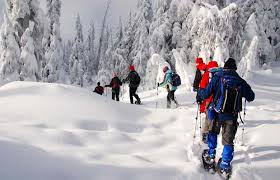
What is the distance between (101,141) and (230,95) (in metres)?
2.87

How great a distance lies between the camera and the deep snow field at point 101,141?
16.0 feet

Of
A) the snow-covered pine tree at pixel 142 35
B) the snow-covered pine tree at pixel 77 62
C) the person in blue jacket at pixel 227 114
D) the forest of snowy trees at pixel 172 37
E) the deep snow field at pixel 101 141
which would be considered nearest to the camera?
the deep snow field at pixel 101 141

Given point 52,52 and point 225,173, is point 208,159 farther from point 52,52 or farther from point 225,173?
point 52,52

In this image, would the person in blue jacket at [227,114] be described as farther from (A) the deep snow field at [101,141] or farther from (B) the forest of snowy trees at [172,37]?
(B) the forest of snowy trees at [172,37]

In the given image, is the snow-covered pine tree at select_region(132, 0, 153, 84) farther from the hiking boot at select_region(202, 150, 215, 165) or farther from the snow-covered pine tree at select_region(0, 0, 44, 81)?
the hiking boot at select_region(202, 150, 215, 165)

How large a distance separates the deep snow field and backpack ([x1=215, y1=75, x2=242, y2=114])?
1.14 metres

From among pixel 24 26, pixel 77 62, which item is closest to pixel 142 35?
pixel 24 26

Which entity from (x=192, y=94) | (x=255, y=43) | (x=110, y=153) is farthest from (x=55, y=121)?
(x=255, y=43)

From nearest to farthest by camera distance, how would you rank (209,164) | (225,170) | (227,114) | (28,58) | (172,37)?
1. (225,170)
2. (227,114)
3. (209,164)
4. (28,58)
5. (172,37)

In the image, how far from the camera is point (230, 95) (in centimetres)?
566

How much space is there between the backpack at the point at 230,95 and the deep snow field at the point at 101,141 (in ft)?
3.73

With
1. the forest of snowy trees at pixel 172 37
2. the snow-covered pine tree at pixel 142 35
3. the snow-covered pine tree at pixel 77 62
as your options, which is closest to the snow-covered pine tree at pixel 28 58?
the forest of snowy trees at pixel 172 37

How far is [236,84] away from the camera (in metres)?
5.67

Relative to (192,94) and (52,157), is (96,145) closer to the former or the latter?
(52,157)
